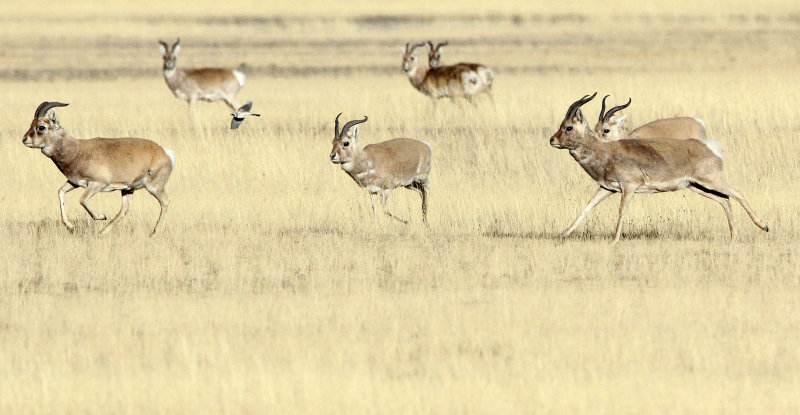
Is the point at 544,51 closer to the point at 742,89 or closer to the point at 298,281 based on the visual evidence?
the point at 742,89

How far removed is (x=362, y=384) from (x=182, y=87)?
18.4 metres

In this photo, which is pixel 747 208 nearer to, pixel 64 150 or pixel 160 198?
pixel 160 198

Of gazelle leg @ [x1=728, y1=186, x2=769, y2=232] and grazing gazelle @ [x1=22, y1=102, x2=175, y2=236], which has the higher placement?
grazing gazelle @ [x1=22, y1=102, x2=175, y2=236]

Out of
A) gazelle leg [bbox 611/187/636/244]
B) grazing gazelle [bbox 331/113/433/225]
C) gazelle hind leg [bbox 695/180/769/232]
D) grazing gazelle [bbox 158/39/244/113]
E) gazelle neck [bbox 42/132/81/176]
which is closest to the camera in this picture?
gazelle leg [bbox 611/187/636/244]

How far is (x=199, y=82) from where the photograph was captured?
2491 centimetres

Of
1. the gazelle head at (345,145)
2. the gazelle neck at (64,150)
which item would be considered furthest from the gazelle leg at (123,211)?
the gazelle head at (345,145)

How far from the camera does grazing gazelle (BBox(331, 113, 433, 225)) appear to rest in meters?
13.3

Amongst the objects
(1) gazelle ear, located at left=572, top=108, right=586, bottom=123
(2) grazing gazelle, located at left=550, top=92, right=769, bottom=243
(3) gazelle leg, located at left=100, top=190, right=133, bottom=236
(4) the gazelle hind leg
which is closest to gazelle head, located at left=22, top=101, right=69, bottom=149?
(3) gazelle leg, located at left=100, top=190, right=133, bottom=236

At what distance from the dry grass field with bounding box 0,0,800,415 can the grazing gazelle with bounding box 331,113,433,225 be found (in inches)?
15.6

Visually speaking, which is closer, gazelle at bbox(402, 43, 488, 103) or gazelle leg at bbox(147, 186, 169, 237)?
gazelle leg at bbox(147, 186, 169, 237)

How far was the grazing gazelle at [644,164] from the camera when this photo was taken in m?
12.1

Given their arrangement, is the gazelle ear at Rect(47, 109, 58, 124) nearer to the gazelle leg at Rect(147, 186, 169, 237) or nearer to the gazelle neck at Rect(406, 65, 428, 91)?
the gazelle leg at Rect(147, 186, 169, 237)

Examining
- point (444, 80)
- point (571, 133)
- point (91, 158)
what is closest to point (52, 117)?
point (91, 158)

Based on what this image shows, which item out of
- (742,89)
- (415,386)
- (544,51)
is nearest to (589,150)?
(415,386)
